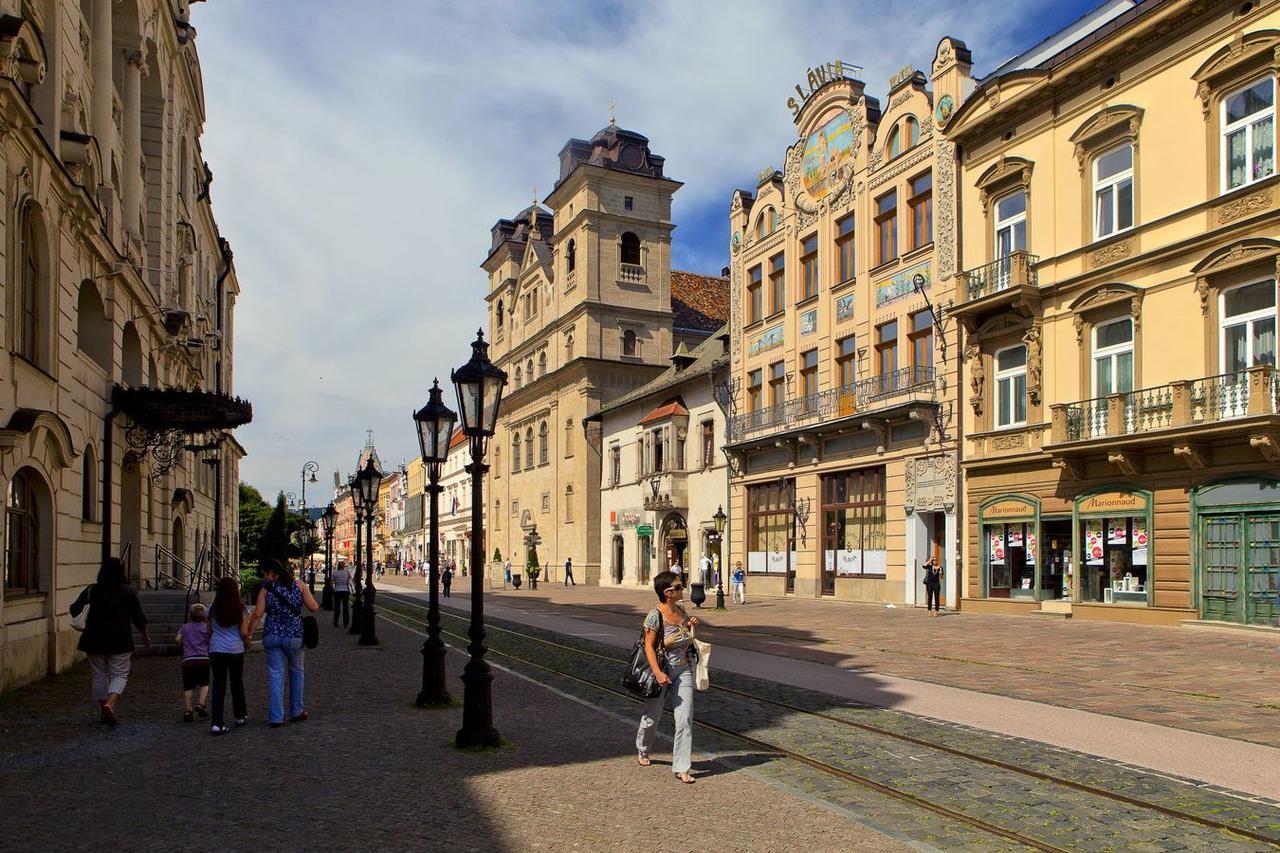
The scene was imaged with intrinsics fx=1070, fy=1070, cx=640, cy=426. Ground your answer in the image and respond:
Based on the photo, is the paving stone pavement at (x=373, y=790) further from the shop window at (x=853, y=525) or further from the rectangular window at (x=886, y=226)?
the rectangular window at (x=886, y=226)

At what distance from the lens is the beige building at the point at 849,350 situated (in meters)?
30.2

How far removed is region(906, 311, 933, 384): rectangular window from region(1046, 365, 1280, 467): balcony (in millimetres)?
5894

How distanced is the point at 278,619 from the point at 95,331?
10.6 metres

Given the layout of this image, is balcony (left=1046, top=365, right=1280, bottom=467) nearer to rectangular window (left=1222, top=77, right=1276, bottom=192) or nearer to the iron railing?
the iron railing

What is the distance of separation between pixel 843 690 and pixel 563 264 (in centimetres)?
5036

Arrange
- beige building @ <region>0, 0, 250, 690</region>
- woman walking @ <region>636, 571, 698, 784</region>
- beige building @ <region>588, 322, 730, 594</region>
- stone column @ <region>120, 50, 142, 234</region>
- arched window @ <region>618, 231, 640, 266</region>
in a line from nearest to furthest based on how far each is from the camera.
→ 1. woman walking @ <region>636, 571, 698, 784</region>
2. beige building @ <region>0, 0, 250, 690</region>
3. stone column @ <region>120, 50, 142, 234</region>
4. beige building @ <region>588, 322, 730, 594</region>
5. arched window @ <region>618, 231, 640, 266</region>

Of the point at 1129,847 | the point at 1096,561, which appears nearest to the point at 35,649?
the point at 1129,847

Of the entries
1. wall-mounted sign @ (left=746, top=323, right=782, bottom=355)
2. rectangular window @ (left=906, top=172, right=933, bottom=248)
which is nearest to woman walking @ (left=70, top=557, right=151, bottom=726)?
rectangular window @ (left=906, top=172, right=933, bottom=248)

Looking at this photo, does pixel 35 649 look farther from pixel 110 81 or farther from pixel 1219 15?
pixel 1219 15

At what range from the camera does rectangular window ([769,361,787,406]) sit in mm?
38219

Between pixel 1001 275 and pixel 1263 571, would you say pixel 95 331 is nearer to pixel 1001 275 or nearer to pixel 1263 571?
pixel 1001 275


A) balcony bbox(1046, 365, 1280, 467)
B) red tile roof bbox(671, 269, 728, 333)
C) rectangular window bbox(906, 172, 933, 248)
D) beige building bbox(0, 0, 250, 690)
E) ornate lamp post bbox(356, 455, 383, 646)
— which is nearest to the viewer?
beige building bbox(0, 0, 250, 690)

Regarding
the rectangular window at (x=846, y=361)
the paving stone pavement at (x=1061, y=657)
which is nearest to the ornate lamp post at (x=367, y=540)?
the paving stone pavement at (x=1061, y=657)

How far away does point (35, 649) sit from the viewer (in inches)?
548
